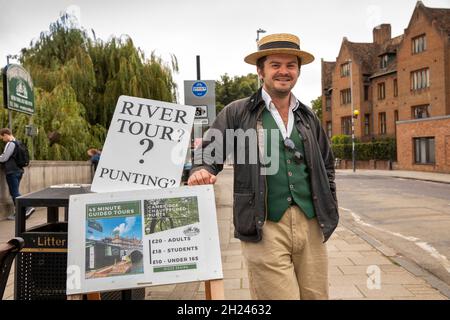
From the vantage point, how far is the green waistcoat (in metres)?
2.69

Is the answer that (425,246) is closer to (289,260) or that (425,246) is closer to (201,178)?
(289,260)

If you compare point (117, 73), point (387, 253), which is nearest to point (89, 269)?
point (387, 253)

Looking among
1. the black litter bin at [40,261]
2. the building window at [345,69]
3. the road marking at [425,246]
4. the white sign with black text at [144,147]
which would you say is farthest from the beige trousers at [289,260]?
the building window at [345,69]

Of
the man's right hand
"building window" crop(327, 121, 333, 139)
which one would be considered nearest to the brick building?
"building window" crop(327, 121, 333, 139)

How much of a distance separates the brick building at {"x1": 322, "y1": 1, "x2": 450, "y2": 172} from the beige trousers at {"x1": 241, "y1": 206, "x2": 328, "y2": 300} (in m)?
28.1

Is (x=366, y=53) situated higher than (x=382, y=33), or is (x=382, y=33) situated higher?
(x=382, y=33)

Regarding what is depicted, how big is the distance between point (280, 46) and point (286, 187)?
87 cm

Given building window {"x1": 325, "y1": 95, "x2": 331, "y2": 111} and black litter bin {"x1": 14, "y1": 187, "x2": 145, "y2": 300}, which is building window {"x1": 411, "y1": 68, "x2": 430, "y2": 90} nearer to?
building window {"x1": 325, "y1": 95, "x2": 331, "y2": 111}

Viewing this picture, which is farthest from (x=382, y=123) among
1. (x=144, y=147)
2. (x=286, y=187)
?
(x=144, y=147)

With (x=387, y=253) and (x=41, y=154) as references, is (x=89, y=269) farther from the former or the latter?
(x=41, y=154)

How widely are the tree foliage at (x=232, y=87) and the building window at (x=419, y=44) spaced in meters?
29.3

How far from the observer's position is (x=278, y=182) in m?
2.69

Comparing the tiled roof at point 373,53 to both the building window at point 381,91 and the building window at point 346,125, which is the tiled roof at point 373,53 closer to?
the building window at point 381,91

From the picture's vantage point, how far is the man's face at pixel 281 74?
2.79 m
